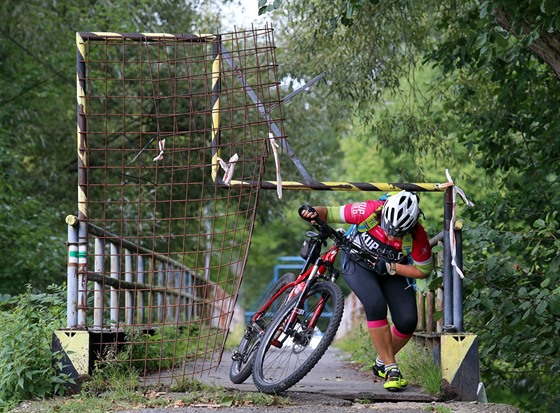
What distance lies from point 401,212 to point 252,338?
1713 mm

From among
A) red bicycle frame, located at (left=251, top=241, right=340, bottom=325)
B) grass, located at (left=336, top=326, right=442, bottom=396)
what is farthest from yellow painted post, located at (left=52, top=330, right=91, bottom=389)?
grass, located at (left=336, top=326, right=442, bottom=396)

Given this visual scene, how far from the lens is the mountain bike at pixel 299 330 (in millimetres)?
7473

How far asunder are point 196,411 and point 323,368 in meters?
5.17

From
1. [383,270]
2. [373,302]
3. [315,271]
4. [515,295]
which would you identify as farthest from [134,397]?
[515,295]

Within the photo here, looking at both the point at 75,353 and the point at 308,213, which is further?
the point at 308,213

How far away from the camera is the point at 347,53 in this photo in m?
14.8

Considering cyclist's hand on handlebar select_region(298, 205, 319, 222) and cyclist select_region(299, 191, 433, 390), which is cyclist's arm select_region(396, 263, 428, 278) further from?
cyclist's hand on handlebar select_region(298, 205, 319, 222)

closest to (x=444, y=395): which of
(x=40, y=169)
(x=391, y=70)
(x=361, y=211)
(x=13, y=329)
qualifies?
(x=361, y=211)

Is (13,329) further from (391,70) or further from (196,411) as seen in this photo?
(391,70)

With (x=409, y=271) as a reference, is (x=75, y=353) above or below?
below

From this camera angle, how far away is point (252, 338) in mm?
8539

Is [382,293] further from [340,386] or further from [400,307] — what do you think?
[340,386]

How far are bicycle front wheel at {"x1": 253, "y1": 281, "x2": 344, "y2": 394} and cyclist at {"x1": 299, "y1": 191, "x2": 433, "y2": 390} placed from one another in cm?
54

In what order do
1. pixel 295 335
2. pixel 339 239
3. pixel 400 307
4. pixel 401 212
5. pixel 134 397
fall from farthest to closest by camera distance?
pixel 400 307 < pixel 339 239 < pixel 401 212 < pixel 295 335 < pixel 134 397
